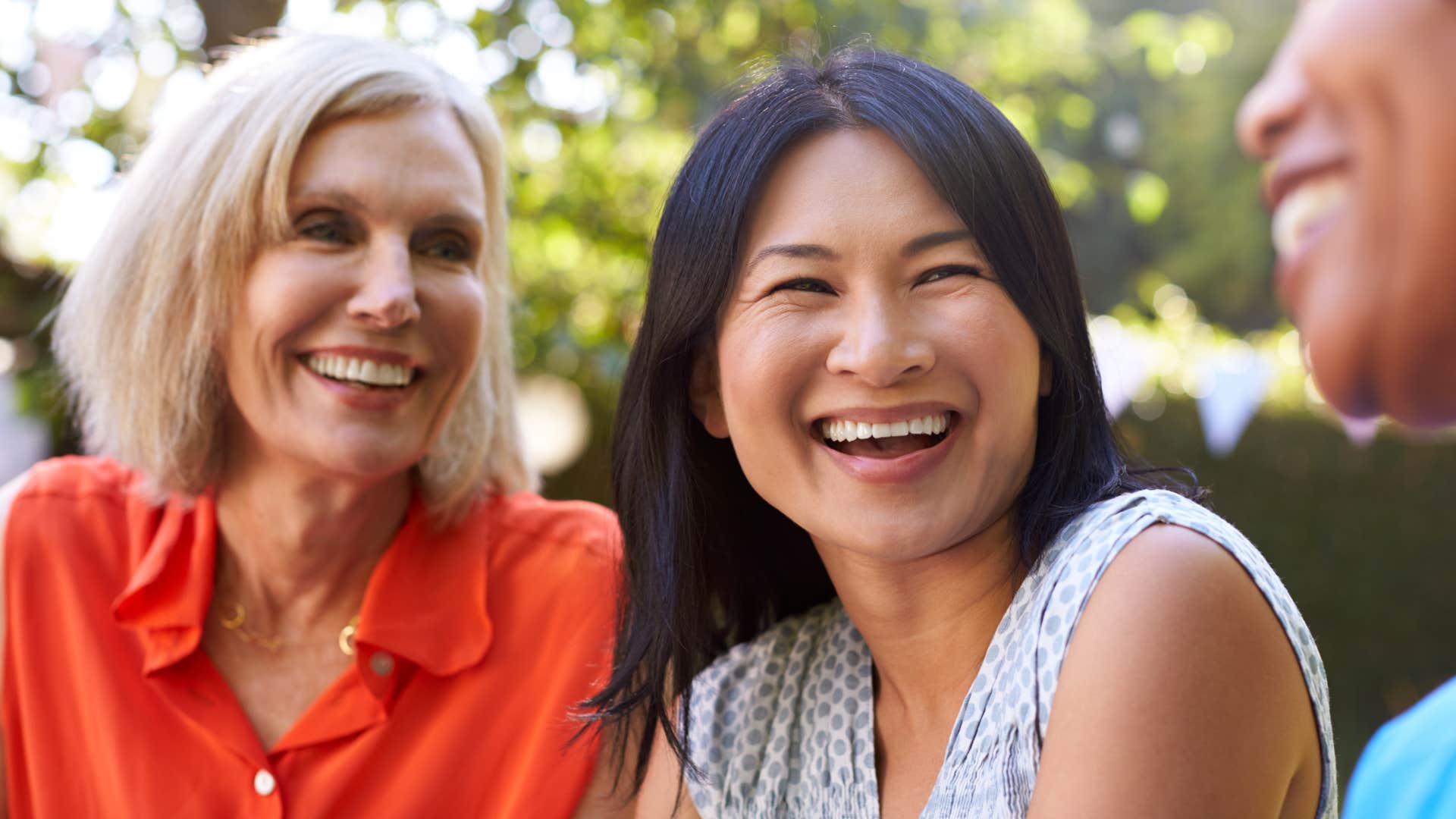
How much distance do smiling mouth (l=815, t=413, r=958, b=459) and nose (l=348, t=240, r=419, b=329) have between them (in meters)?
0.88

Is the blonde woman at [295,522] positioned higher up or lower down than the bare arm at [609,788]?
higher up

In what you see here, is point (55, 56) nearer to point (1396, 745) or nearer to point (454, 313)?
point (454, 313)

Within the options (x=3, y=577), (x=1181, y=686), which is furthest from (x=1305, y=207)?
(x=3, y=577)

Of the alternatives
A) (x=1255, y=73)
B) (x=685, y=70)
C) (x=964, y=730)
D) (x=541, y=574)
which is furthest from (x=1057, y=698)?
(x=1255, y=73)

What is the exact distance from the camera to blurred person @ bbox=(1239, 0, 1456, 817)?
64cm

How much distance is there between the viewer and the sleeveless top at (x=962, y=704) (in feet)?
5.57

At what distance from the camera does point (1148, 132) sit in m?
24.6

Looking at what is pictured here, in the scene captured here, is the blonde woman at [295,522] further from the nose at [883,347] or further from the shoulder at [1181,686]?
the shoulder at [1181,686]

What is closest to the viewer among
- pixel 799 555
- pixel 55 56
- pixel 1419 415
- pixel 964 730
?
pixel 1419 415

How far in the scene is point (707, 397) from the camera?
2.14 meters

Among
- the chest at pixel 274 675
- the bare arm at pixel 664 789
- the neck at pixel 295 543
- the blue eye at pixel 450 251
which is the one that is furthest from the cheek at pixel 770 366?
the chest at pixel 274 675

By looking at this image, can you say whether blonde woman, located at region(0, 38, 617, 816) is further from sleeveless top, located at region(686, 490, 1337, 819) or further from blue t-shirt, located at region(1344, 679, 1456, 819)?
blue t-shirt, located at region(1344, 679, 1456, 819)

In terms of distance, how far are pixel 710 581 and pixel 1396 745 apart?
4.06 ft

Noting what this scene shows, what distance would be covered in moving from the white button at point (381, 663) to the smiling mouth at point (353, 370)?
0.49m
